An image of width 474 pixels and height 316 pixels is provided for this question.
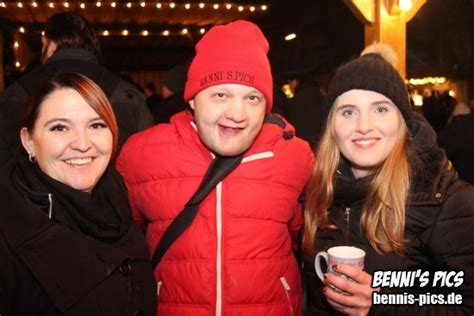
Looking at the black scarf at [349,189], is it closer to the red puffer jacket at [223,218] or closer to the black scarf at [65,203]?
the red puffer jacket at [223,218]

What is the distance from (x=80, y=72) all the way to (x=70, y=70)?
0.19 feet

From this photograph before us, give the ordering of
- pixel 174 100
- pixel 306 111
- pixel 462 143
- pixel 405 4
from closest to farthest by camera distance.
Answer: pixel 462 143
pixel 174 100
pixel 405 4
pixel 306 111

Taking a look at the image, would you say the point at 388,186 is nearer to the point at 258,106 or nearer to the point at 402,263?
the point at 402,263

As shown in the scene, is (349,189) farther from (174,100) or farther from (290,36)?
(290,36)

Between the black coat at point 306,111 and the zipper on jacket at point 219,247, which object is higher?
the black coat at point 306,111

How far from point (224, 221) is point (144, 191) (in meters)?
0.46

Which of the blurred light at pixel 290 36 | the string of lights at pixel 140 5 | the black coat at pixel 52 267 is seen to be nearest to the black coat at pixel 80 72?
the black coat at pixel 52 267

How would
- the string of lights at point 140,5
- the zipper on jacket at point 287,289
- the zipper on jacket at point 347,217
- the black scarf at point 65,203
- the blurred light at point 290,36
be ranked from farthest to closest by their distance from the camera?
1. the blurred light at point 290,36
2. the string of lights at point 140,5
3. the zipper on jacket at point 287,289
4. the zipper on jacket at point 347,217
5. the black scarf at point 65,203

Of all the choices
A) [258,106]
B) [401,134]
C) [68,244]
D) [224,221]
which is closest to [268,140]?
[258,106]

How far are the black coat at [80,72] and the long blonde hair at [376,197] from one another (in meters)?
1.27

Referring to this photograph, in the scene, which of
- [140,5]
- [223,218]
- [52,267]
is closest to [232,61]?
[223,218]

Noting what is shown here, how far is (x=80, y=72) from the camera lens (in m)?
2.79

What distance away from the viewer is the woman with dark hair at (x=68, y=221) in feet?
5.20

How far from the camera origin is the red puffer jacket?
6.97 feet
